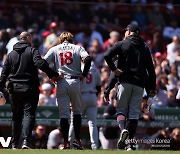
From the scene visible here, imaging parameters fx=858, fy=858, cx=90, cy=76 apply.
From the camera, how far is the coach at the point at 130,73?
52.3 ft

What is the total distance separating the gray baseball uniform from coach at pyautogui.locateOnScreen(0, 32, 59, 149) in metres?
0.26

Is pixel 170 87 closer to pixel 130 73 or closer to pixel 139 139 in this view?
pixel 139 139

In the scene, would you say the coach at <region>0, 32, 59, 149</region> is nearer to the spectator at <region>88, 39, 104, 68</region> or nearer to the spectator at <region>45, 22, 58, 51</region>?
the spectator at <region>45, 22, 58, 51</region>

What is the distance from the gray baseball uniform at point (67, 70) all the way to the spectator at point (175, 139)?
293 centimetres

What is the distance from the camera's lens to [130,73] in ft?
52.4

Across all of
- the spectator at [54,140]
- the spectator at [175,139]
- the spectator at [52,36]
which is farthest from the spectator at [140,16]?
the spectator at [54,140]

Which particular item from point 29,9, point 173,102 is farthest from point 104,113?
point 29,9

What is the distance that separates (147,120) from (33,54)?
5450 mm

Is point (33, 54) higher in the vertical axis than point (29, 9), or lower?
lower

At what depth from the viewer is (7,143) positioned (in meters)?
16.5

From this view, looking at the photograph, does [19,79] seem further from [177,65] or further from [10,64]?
[177,65]

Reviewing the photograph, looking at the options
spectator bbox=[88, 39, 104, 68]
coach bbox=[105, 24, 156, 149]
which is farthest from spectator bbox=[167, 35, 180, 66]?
coach bbox=[105, 24, 156, 149]

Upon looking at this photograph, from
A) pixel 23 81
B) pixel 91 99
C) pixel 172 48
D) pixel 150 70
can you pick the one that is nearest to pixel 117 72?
pixel 150 70

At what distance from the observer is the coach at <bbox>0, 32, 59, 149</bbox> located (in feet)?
51.5
